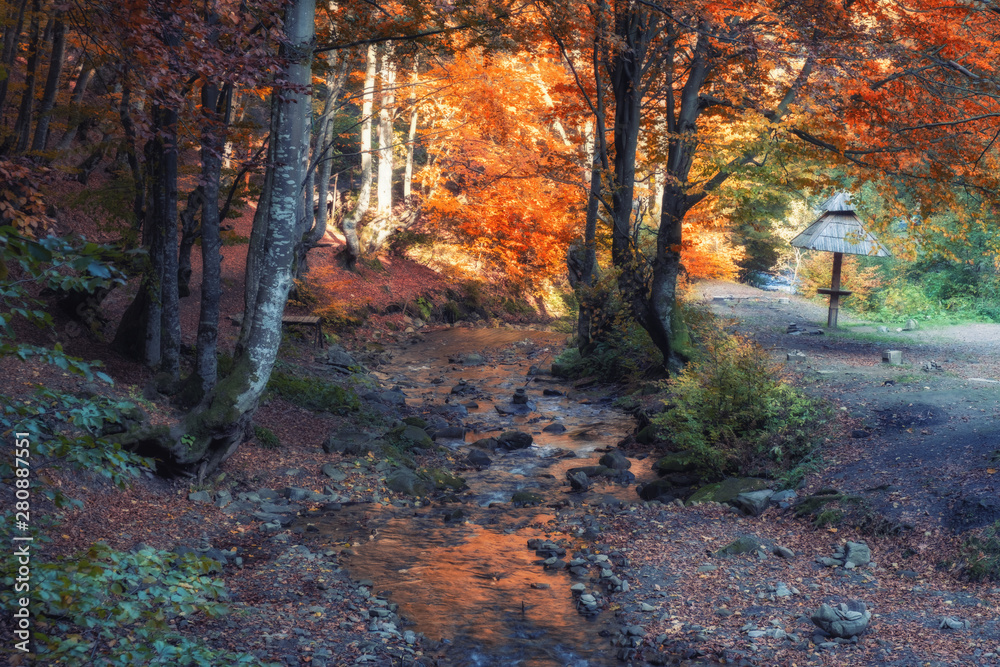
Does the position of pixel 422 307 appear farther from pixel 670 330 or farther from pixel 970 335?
pixel 970 335

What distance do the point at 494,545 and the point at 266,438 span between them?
11.7 ft

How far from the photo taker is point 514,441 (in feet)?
37.5

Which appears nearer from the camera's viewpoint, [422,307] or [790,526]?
[790,526]

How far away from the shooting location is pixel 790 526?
24.4 ft

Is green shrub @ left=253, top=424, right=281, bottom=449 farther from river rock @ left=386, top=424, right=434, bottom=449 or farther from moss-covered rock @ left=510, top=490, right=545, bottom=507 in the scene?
moss-covered rock @ left=510, top=490, right=545, bottom=507

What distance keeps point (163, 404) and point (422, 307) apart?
1470cm

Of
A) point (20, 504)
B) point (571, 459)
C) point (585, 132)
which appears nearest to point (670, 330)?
point (571, 459)

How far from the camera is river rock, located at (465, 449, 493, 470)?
34.1 feet

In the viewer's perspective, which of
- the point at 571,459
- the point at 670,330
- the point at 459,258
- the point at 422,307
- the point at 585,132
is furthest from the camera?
the point at 459,258

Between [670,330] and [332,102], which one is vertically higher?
[332,102]

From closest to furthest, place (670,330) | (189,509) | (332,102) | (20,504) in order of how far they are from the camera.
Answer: (20,504) < (189,509) < (670,330) < (332,102)

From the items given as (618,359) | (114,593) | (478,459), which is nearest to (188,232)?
(478,459)

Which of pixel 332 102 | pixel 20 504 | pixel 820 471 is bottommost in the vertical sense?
pixel 820 471

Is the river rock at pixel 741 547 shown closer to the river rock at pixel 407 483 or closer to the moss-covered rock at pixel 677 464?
the moss-covered rock at pixel 677 464
